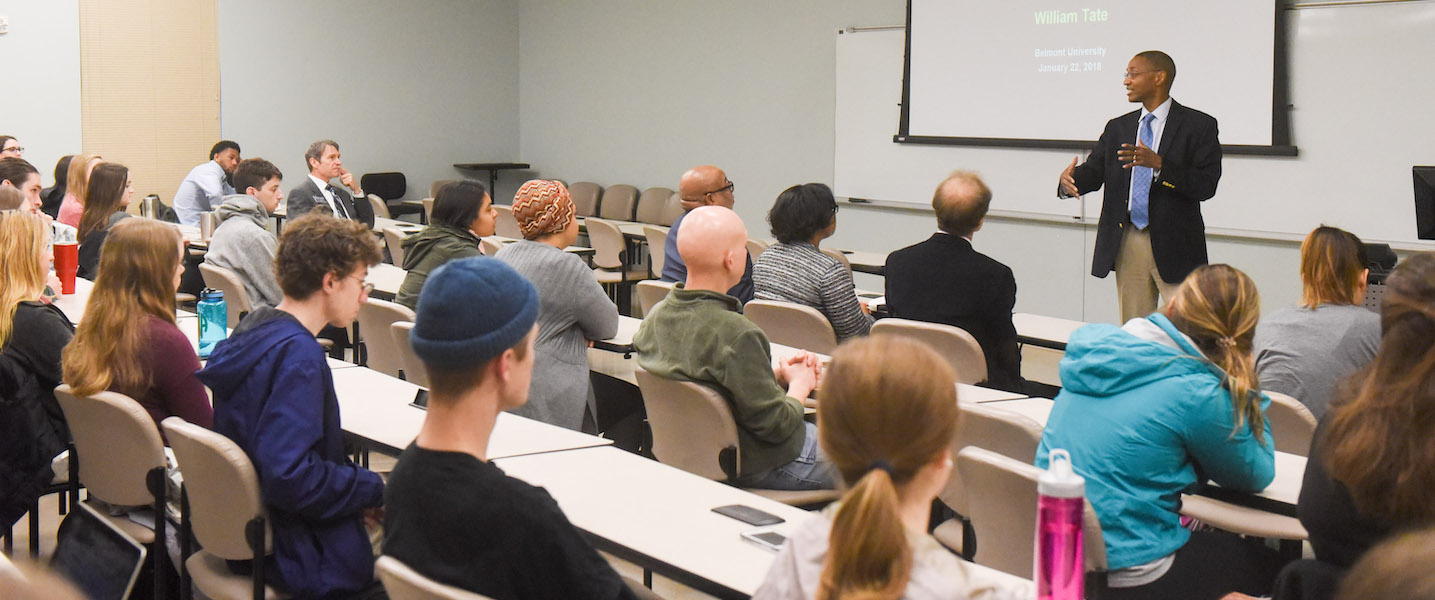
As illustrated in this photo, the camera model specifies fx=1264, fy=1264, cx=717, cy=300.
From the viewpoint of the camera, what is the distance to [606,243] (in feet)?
28.3

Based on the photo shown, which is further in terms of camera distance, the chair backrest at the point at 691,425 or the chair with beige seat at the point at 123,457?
the chair backrest at the point at 691,425

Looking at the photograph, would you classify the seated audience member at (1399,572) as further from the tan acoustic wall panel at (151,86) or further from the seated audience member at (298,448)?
the tan acoustic wall panel at (151,86)

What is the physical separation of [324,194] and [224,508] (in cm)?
517

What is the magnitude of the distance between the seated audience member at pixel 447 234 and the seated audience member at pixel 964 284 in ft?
5.38

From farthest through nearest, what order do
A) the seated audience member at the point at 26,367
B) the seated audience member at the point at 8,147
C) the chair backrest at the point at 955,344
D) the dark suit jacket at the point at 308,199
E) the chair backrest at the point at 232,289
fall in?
the seated audience member at the point at 8,147
the dark suit jacket at the point at 308,199
the chair backrest at the point at 232,289
the chair backrest at the point at 955,344
the seated audience member at the point at 26,367

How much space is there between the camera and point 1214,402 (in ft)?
8.50

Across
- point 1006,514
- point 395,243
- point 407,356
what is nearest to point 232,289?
point 407,356

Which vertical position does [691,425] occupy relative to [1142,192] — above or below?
below

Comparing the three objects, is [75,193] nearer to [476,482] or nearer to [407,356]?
[407,356]

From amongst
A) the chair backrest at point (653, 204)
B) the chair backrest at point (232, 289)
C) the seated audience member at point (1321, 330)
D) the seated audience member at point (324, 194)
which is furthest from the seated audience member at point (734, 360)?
the chair backrest at point (653, 204)

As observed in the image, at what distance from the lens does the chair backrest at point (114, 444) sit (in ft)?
9.26

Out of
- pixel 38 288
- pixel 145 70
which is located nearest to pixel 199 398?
pixel 38 288

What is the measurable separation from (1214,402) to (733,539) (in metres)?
1.05

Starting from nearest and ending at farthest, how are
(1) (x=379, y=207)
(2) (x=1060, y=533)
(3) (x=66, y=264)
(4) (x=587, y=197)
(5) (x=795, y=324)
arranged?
(2) (x=1060, y=533) → (5) (x=795, y=324) → (3) (x=66, y=264) → (1) (x=379, y=207) → (4) (x=587, y=197)
